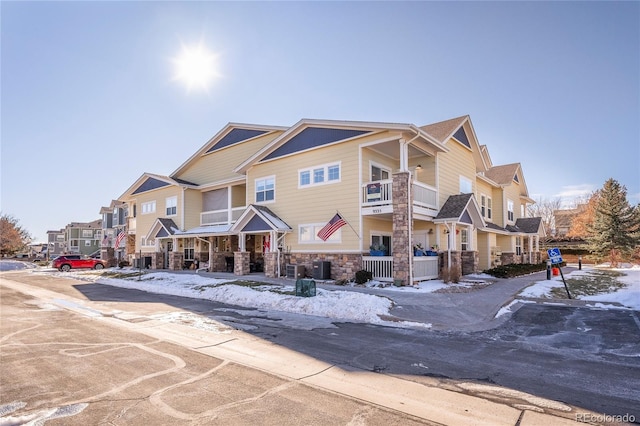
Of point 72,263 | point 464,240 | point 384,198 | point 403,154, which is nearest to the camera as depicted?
point 403,154

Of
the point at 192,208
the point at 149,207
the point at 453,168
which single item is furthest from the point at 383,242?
the point at 149,207

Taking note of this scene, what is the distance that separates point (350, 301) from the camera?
11.9 metres

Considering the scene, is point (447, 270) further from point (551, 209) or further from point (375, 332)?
point (551, 209)

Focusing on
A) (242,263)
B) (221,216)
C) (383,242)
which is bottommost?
(242,263)

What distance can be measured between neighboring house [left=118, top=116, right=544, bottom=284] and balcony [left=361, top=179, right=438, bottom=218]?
0.17 feet

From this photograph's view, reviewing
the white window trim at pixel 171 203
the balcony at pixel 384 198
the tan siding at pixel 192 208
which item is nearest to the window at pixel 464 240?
the balcony at pixel 384 198

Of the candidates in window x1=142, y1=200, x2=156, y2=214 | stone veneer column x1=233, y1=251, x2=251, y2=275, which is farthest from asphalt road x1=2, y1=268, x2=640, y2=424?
window x1=142, y1=200, x2=156, y2=214

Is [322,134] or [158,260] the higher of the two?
[322,134]

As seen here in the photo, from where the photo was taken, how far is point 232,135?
28922 millimetres

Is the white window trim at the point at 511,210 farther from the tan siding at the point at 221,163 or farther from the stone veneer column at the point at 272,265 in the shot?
the stone veneer column at the point at 272,265

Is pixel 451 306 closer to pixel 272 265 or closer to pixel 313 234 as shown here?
pixel 313 234

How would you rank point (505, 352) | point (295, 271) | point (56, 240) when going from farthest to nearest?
point (56, 240), point (295, 271), point (505, 352)

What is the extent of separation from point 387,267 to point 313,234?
4773 mm

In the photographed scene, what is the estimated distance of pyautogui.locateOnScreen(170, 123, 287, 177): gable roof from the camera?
1040 inches
